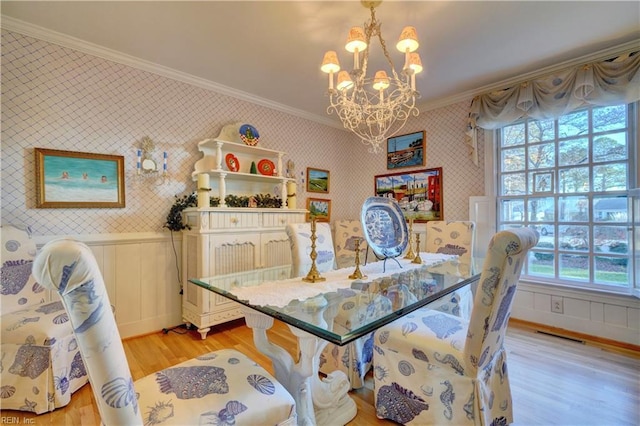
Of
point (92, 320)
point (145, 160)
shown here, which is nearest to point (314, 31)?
point (145, 160)

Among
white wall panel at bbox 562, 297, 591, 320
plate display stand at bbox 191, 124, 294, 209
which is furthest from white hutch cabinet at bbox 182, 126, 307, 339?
white wall panel at bbox 562, 297, 591, 320

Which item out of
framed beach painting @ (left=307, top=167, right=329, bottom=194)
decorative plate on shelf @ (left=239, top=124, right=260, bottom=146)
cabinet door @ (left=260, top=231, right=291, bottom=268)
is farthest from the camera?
framed beach painting @ (left=307, top=167, right=329, bottom=194)

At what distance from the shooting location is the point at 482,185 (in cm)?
325

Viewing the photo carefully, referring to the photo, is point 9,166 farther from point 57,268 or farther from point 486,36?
point 486,36

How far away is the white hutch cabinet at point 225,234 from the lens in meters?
2.61

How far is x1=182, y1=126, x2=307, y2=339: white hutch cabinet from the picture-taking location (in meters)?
2.61

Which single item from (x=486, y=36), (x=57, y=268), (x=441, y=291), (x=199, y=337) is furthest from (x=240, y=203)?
(x=486, y=36)

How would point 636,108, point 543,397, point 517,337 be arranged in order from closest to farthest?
point 543,397 → point 636,108 → point 517,337

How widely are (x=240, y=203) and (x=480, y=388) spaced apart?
8.62ft

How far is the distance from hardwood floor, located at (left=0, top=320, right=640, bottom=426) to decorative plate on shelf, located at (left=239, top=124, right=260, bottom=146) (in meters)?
2.06

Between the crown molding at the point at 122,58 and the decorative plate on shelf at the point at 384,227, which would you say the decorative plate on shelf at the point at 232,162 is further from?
the decorative plate on shelf at the point at 384,227

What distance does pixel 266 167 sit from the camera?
3.40m

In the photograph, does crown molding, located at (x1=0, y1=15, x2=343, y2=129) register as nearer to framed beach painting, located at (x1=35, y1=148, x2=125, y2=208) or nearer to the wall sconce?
the wall sconce

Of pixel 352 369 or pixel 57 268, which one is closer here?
pixel 57 268
